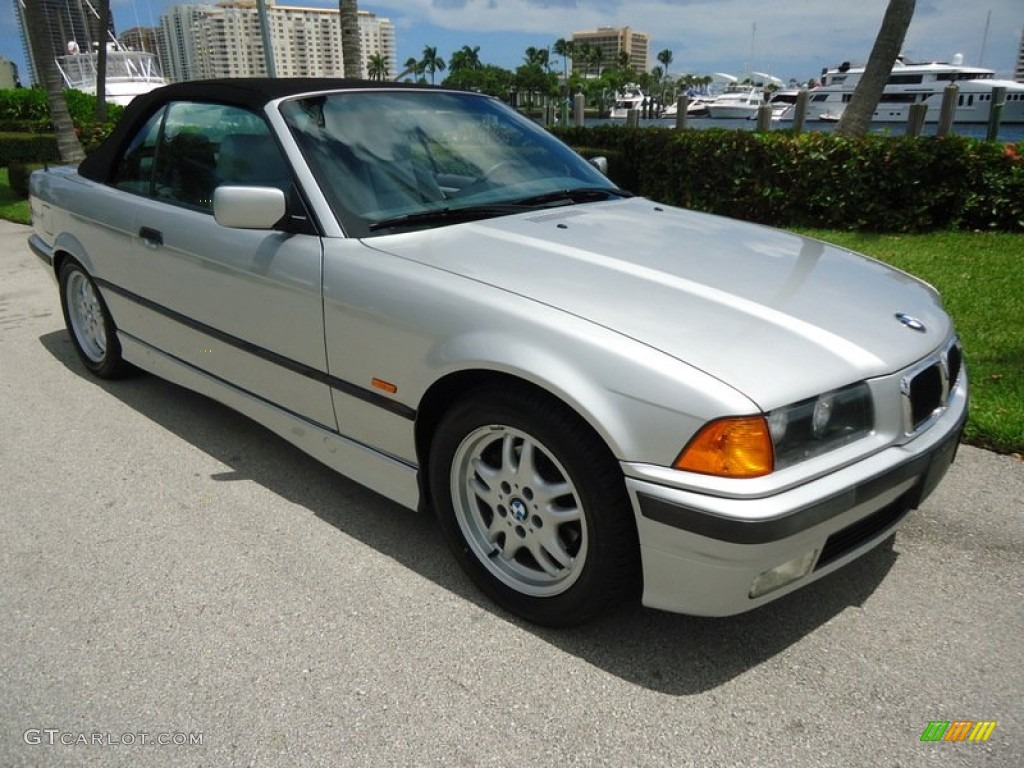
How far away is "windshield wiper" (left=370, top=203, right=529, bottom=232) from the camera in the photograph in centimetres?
297

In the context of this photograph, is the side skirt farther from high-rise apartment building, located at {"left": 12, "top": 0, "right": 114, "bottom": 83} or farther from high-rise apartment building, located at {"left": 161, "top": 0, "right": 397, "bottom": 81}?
high-rise apartment building, located at {"left": 161, "top": 0, "right": 397, "bottom": 81}

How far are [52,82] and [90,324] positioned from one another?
409 inches

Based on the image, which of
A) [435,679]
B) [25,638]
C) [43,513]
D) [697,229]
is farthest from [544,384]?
[43,513]

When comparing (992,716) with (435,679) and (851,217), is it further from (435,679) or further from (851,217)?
(851,217)

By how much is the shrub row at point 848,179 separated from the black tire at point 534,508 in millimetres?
7066

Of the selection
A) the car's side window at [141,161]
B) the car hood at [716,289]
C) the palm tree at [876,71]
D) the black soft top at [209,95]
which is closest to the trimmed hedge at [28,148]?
the black soft top at [209,95]

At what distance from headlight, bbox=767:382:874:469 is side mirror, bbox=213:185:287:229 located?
188cm

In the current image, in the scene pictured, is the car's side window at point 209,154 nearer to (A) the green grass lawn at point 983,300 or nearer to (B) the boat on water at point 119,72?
(A) the green grass lawn at point 983,300

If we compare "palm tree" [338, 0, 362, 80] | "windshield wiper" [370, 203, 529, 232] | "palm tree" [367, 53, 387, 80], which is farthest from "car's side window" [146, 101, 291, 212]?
"palm tree" [367, 53, 387, 80]

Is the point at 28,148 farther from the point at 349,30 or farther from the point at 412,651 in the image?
the point at 412,651

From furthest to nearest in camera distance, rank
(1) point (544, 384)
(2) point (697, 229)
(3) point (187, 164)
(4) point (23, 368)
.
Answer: (4) point (23, 368) → (3) point (187, 164) → (2) point (697, 229) → (1) point (544, 384)

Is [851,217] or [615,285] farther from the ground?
[615,285]

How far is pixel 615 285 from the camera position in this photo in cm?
251

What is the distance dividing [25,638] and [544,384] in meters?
1.86
